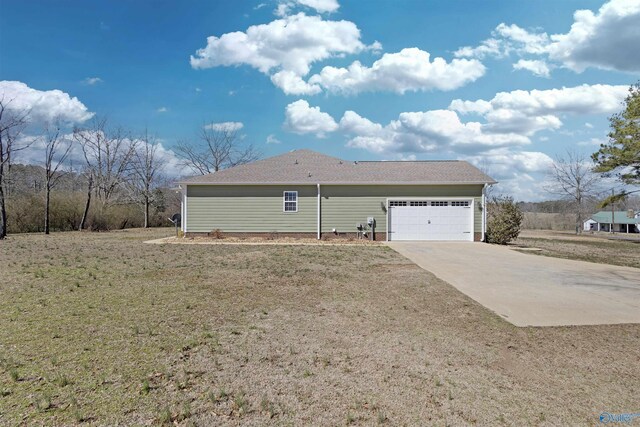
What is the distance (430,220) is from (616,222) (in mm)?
60324

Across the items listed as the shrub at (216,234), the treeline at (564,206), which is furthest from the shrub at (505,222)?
the treeline at (564,206)

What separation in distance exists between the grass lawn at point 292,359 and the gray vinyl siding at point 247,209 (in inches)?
430

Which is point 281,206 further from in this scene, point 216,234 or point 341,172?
point 341,172

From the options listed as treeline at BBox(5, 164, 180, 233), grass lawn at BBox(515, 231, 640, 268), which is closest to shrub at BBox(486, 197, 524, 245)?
grass lawn at BBox(515, 231, 640, 268)

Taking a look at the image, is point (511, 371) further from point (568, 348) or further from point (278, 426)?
point (278, 426)

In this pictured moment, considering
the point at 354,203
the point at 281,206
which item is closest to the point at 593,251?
the point at 354,203

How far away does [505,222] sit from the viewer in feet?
52.9

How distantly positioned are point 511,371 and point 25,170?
31.5 m

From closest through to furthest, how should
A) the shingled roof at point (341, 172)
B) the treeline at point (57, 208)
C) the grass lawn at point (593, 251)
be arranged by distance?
the grass lawn at point (593, 251) → the shingled roof at point (341, 172) → the treeline at point (57, 208)

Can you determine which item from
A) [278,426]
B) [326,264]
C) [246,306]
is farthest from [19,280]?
[278,426]

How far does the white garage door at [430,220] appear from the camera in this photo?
57.1ft

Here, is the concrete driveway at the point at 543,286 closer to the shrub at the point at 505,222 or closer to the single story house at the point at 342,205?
the shrub at the point at 505,222

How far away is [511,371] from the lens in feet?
11.1

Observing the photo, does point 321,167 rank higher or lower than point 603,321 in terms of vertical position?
higher
